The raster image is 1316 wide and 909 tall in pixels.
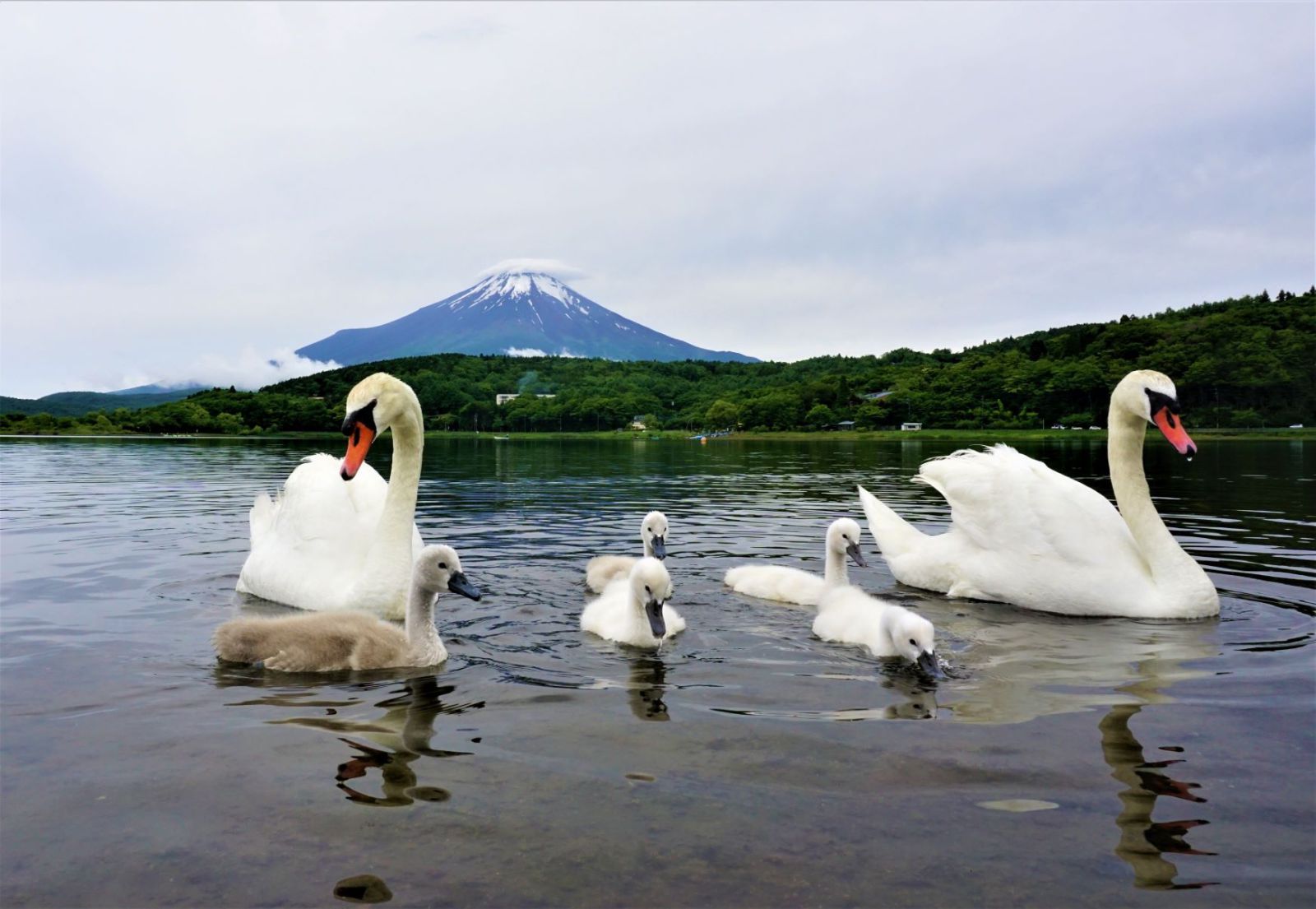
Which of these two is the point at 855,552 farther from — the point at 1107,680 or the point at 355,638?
the point at 355,638

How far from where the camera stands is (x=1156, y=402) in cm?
926

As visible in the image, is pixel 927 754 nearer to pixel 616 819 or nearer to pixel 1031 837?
pixel 1031 837

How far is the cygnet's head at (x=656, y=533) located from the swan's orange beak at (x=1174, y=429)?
488 centimetres

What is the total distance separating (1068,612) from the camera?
9.03m

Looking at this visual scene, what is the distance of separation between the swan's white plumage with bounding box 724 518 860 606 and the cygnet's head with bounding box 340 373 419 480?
12.9 ft

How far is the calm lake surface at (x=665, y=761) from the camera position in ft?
12.6

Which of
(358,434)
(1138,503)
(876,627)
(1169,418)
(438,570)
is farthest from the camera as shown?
(1138,503)

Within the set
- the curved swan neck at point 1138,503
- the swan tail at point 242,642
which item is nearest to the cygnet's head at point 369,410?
the swan tail at point 242,642

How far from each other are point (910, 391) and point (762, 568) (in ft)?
409

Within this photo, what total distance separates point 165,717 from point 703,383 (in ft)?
616

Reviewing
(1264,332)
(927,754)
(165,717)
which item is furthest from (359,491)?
(1264,332)

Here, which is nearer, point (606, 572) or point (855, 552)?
point (855, 552)

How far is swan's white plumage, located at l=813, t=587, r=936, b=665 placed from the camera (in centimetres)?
671

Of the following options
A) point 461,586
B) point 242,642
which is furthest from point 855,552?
point 242,642
